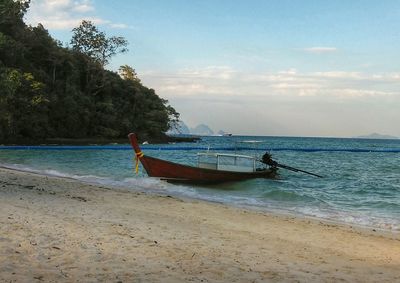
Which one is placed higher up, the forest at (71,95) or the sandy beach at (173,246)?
the forest at (71,95)

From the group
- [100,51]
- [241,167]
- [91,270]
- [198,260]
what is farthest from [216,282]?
[100,51]

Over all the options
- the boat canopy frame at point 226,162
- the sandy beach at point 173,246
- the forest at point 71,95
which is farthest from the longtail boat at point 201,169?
the forest at point 71,95

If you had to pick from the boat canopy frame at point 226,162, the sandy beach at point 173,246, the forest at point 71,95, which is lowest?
the sandy beach at point 173,246

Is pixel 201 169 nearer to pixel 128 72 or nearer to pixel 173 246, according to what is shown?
pixel 173 246

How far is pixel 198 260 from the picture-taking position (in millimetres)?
6523

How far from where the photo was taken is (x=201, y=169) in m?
21.6

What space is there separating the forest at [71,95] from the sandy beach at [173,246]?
40826mm

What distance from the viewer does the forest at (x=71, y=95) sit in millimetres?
56531

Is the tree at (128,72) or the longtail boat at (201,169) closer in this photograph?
the longtail boat at (201,169)

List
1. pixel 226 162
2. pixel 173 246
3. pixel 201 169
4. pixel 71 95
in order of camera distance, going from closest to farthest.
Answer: pixel 173 246, pixel 201 169, pixel 226 162, pixel 71 95

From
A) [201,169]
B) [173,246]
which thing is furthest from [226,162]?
[173,246]

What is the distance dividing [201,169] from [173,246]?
14.3 metres

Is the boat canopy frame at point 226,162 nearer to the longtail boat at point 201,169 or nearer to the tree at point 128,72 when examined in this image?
the longtail boat at point 201,169

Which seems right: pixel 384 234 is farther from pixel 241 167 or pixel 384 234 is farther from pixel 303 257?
pixel 241 167
